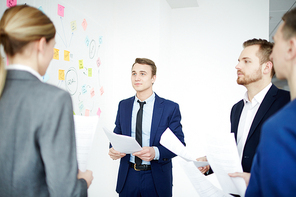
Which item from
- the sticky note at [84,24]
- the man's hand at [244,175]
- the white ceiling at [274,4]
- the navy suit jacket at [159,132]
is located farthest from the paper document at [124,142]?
the white ceiling at [274,4]

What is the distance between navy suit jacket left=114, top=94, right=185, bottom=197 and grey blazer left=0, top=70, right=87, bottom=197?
47.9 inches

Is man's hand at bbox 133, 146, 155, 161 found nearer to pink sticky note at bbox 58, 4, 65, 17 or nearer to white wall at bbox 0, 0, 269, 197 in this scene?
white wall at bbox 0, 0, 269, 197

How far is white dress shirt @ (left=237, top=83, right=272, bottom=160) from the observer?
1668mm

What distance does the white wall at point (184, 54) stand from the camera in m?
3.20

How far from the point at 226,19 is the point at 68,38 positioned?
2.47 meters

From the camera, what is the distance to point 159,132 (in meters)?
2.07

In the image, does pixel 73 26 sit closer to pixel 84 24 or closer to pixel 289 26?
pixel 84 24

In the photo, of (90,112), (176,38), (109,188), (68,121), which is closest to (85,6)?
(90,112)

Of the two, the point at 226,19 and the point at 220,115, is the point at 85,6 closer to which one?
the point at 226,19

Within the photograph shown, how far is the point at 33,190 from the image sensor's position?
84cm

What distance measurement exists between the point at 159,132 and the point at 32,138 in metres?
1.38

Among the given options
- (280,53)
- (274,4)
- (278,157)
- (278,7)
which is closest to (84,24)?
(280,53)

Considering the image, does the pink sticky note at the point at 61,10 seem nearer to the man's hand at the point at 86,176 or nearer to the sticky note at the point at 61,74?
the sticky note at the point at 61,74

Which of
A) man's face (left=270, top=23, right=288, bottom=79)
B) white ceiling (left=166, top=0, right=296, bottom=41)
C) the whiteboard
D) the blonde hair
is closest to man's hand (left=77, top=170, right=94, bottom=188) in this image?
the blonde hair
